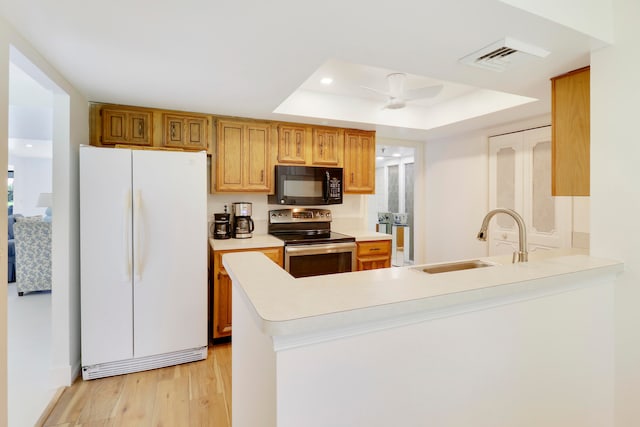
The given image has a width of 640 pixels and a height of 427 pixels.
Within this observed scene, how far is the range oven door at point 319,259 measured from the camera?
2.93m

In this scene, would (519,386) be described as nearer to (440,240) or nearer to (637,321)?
(637,321)

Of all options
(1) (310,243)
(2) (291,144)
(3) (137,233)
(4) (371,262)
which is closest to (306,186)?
(2) (291,144)

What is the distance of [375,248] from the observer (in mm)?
3385

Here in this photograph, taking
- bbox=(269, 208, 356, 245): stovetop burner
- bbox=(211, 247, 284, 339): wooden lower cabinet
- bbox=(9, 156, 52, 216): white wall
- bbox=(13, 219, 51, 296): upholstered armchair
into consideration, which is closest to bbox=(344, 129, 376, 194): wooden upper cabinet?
bbox=(269, 208, 356, 245): stovetop burner

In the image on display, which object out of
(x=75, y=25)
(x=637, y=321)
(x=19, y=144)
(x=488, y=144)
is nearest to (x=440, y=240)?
(x=488, y=144)

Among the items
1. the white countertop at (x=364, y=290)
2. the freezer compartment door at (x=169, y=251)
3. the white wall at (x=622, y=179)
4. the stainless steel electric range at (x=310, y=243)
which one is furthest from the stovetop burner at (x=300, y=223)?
the white wall at (x=622, y=179)

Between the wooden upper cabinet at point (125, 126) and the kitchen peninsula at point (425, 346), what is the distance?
2015 millimetres

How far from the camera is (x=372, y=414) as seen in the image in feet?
3.01

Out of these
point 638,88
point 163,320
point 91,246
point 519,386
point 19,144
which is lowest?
point 163,320

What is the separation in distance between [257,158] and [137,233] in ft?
4.42

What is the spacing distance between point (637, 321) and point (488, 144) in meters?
2.56

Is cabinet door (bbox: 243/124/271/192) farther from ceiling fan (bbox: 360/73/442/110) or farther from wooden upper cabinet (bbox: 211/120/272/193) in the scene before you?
ceiling fan (bbox: 360/73/442/110)

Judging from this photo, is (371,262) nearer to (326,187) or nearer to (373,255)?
(373,255)

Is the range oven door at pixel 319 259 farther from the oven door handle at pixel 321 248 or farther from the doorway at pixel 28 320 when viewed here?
the doorway at pixel 28 320
